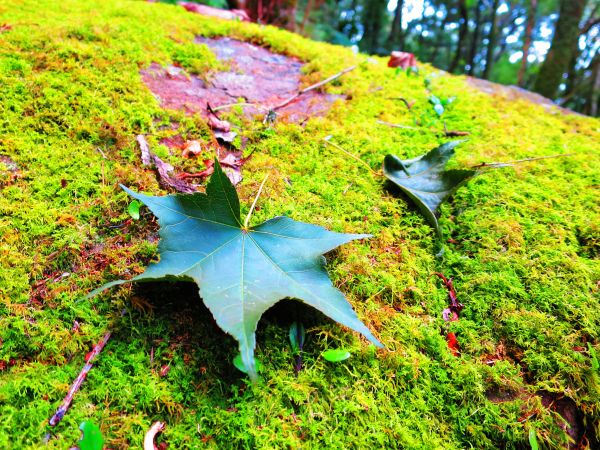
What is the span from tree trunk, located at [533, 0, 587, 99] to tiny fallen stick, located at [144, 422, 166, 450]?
24.8ft

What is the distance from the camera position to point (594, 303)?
142 centimetres

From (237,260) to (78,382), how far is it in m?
0.57

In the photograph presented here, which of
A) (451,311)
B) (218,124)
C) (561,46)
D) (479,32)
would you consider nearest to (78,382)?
(451,311)

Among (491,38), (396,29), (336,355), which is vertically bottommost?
(336,355)

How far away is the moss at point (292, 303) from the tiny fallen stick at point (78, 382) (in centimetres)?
2

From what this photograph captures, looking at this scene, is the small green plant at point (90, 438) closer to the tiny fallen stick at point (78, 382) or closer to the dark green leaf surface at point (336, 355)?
the tiny fallen stick at point (78, 382)

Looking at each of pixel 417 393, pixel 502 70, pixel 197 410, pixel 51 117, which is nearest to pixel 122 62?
pixel 51 117

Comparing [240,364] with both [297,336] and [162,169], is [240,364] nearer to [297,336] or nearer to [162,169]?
[297,336]

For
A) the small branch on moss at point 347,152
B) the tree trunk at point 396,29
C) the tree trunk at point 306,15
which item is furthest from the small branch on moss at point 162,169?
the tree trunk at point 396,29

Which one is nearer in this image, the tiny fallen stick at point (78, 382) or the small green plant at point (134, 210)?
the tiny fallen stick at point (78, 382)

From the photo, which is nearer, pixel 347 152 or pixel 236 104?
pixel 347 152

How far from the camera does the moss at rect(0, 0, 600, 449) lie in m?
1.06

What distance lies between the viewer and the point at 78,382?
1043 millimetres

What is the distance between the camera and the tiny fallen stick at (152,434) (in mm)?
970
